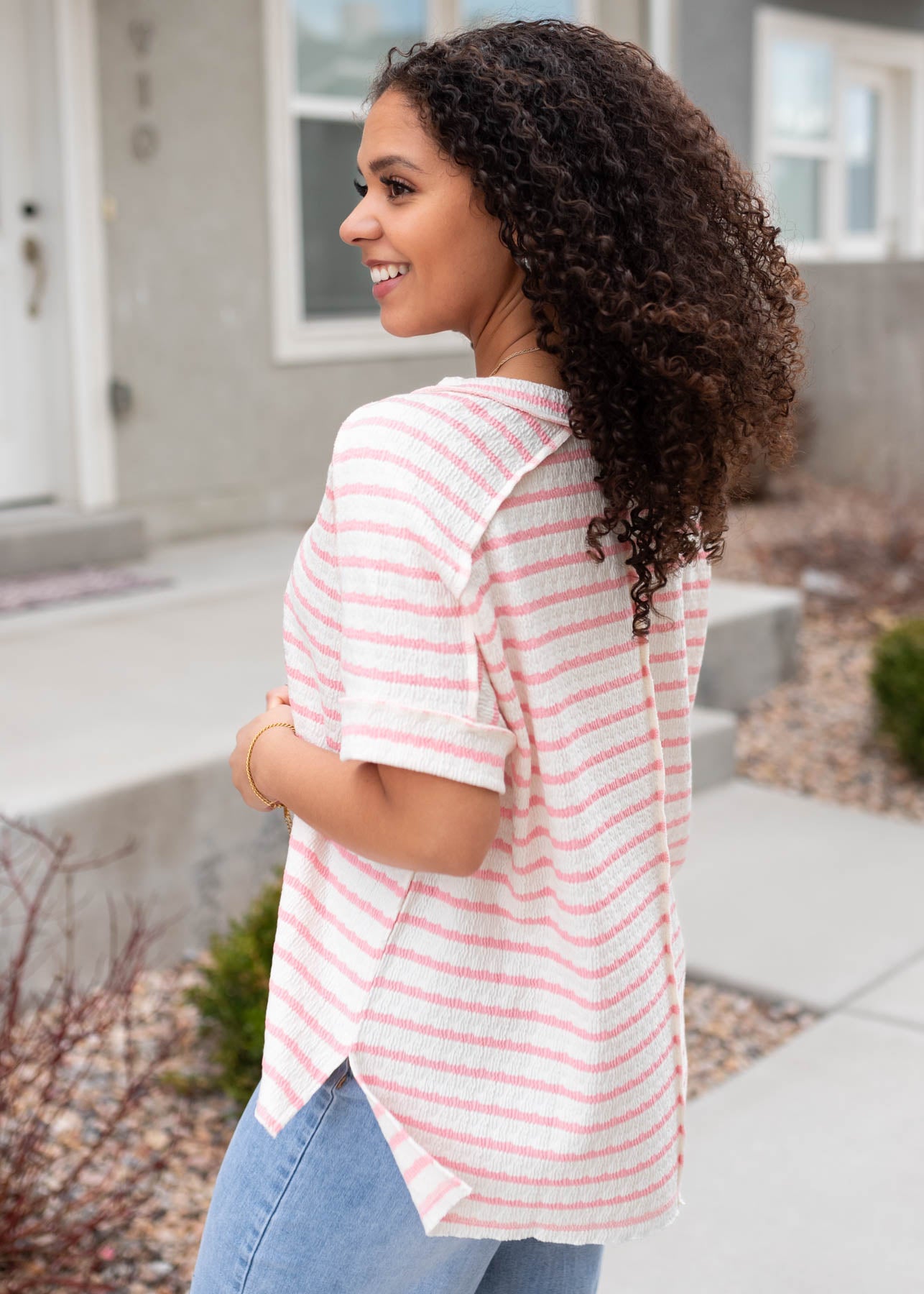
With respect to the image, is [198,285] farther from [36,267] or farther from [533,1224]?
[533,1224]

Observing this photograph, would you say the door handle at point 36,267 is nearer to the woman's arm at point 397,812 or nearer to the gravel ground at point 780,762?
the gravel ground at point 780,762

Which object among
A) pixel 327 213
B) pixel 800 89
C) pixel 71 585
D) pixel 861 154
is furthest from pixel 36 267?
pixel 861 154

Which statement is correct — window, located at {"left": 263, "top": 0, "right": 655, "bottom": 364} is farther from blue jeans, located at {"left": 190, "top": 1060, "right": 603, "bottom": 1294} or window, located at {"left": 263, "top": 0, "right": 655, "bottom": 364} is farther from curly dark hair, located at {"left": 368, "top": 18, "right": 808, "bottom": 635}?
blue jeans, located at {"left": 190, "top": 1060, "right": 603, "bottom": 1294}

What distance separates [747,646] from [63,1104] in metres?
3.63

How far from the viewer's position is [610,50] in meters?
1.08

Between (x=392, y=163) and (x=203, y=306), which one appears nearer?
(x=392, y=163)

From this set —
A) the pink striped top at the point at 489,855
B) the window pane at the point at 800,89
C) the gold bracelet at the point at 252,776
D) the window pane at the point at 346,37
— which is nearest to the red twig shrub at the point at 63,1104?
the gold bracelet at the point at 252,776

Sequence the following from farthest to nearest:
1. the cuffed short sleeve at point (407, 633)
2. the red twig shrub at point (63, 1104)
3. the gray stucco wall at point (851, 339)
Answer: the gray stucco wall at point (851, 339) → the red twig shrub at point (63, 1104) → the cuffed short sleeve at point (407, 633)

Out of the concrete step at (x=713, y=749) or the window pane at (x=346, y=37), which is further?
the window pane at (x=346, y=37)

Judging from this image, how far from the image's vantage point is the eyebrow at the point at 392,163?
108 centimetres

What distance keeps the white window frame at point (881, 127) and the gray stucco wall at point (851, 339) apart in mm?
125

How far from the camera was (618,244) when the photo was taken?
104 cm

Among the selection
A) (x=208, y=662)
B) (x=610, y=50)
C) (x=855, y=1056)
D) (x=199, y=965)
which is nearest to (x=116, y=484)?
(x=208, y=662)

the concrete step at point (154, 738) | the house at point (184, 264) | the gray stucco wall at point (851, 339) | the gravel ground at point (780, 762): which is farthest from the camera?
the gray stucco wall at point (851, 339)
